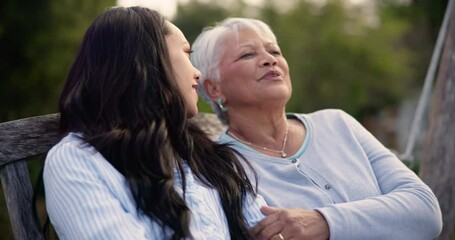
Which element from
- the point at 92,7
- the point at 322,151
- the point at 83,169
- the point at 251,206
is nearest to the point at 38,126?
the point at 83,169

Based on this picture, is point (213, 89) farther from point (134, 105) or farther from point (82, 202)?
point (82, 202)

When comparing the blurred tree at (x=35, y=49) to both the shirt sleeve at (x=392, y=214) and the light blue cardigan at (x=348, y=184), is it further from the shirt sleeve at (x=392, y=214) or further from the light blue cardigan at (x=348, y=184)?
the shirt sleeve at (x=392, y=214)

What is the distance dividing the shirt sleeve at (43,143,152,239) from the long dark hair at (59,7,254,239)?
0.24 ft

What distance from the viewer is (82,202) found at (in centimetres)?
172

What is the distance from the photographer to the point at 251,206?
220 centimetres

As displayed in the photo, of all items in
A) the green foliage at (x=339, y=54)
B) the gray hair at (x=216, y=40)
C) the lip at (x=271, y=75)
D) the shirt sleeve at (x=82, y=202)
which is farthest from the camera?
the green foliage at (x=339, y=54)

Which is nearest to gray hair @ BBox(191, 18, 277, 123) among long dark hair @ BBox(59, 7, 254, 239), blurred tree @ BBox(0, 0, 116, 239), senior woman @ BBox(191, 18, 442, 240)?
senior woman @ BBox(191, 18, 442, 240)

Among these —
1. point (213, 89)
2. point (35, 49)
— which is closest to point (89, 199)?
point (213, 89)

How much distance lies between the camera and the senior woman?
7.39 feet

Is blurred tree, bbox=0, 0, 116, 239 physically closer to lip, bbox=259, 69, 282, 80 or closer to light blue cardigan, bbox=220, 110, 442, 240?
lip, bbox=259, 69, 282, 80

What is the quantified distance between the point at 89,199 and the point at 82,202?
0.7 inches

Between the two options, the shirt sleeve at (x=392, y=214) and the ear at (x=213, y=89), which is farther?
the ear at (x=213, y=89)

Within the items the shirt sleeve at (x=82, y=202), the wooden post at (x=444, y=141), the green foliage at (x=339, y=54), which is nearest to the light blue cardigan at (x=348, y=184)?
the wooden post at (x=444, y=141)

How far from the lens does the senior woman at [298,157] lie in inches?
88.7
